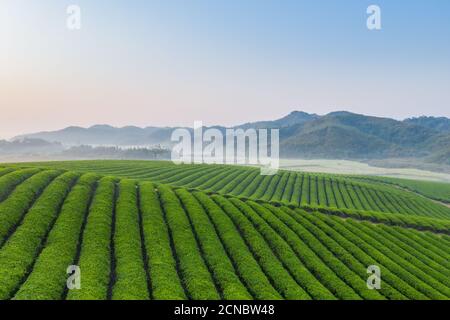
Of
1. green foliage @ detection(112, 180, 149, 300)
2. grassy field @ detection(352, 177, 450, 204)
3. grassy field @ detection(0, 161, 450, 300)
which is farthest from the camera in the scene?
grassy field @ detection(352, 177, 450, 204)

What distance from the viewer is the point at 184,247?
2797 centimetres

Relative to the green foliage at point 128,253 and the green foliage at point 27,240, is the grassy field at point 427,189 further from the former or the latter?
the green foliage at point 27,240

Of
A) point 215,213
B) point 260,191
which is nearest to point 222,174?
point 260,191

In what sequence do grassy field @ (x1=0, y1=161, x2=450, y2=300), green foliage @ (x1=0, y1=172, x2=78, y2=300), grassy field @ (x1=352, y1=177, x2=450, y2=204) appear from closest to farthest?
green foliage @ (x1=0, y1=172, x2=78, y2=300)
grassy field @ (x1=0, y1=161, x2=450, y2=300)
grassy field @ (x1=352, y1=177, x2=450, y2=204)

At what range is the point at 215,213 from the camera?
36.8m

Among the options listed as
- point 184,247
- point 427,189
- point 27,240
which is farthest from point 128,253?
point 427,189

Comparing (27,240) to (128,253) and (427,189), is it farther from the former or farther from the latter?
(427,189)

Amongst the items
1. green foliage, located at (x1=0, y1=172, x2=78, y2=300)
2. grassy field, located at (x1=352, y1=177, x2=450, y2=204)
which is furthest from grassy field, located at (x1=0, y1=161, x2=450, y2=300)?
grassy field, located at (x1=352, y1=177, x2=450, y2=204)

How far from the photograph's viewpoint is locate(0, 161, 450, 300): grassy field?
22.0 meters

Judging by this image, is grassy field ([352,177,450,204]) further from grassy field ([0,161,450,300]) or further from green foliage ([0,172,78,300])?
green foliage ([0,172,78,300])

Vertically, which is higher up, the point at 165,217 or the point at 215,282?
the point at 165,217

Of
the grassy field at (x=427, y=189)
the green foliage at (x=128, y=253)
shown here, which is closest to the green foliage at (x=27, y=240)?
the green foliage at (x=128, y=253)

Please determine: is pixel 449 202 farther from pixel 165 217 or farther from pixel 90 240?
pixel 90 240
